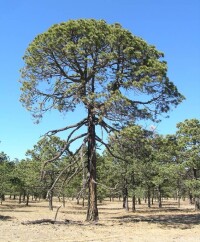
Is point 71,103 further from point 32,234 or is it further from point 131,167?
point 131,167

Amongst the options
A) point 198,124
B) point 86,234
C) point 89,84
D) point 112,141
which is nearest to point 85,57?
point 89,84

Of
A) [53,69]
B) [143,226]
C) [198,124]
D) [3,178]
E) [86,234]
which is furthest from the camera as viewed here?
[3,178]

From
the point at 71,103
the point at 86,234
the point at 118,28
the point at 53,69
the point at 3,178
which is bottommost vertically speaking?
the point at 86,234

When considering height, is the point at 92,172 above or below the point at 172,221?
above

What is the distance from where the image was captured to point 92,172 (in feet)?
68.4

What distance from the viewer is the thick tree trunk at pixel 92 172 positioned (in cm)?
2036

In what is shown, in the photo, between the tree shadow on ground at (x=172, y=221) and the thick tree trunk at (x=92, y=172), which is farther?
the thick tree trunk at (x=92, y=172)

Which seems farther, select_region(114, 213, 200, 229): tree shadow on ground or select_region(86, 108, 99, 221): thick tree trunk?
select_region(86, 108, 99, 221): thick tree trunk

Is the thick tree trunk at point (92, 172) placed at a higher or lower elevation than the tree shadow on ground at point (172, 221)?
higher

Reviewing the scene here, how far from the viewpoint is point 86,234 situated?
49.1 feet

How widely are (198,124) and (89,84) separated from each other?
20.8 metres

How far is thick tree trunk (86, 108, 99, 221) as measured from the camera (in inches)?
802

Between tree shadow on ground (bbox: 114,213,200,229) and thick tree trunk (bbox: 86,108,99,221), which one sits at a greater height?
thick tree trunk (bbox: 86,108,99,221)

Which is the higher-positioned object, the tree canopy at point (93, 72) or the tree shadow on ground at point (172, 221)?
the tree canopy at point (93, 72)
